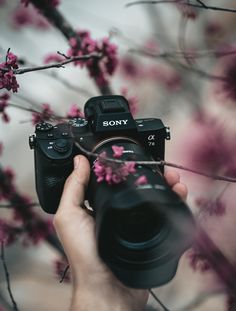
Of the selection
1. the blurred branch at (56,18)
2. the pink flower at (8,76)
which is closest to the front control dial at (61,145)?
the pink flower at (8,76)

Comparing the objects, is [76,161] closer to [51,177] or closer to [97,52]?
[51,177]

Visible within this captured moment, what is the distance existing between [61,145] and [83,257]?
0.92ft

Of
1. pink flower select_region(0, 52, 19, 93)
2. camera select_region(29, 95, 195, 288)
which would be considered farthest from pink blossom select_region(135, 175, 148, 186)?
pink flower select_region(0, 52, 19, 93)

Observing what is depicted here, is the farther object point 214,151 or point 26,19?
point 26,19

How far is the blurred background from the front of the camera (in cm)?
178

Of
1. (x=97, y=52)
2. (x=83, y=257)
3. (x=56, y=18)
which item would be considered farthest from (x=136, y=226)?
(x=56, y=18)

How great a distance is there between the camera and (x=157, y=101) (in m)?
3.01

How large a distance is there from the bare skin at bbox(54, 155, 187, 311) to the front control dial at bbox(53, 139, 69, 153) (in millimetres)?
100

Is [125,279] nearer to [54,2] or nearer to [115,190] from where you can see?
[115,190]

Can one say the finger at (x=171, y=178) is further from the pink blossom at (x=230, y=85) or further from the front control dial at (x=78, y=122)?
the pink blossom at (x=230, y=85)

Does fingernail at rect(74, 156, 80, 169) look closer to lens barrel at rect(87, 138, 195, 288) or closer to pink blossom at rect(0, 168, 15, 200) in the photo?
lens barrel at rect(87, 138, 195, 288)

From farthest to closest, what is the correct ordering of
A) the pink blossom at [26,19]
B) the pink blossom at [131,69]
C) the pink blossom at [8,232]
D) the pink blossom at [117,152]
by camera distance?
the pink blossom at [131,69] < the pink blossom at [26,19] < the pink blossom at [8,232] < the pink blossom at [117,152]

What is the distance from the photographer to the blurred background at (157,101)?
1.78 meters

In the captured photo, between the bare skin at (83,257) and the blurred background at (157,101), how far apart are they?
0.28m
